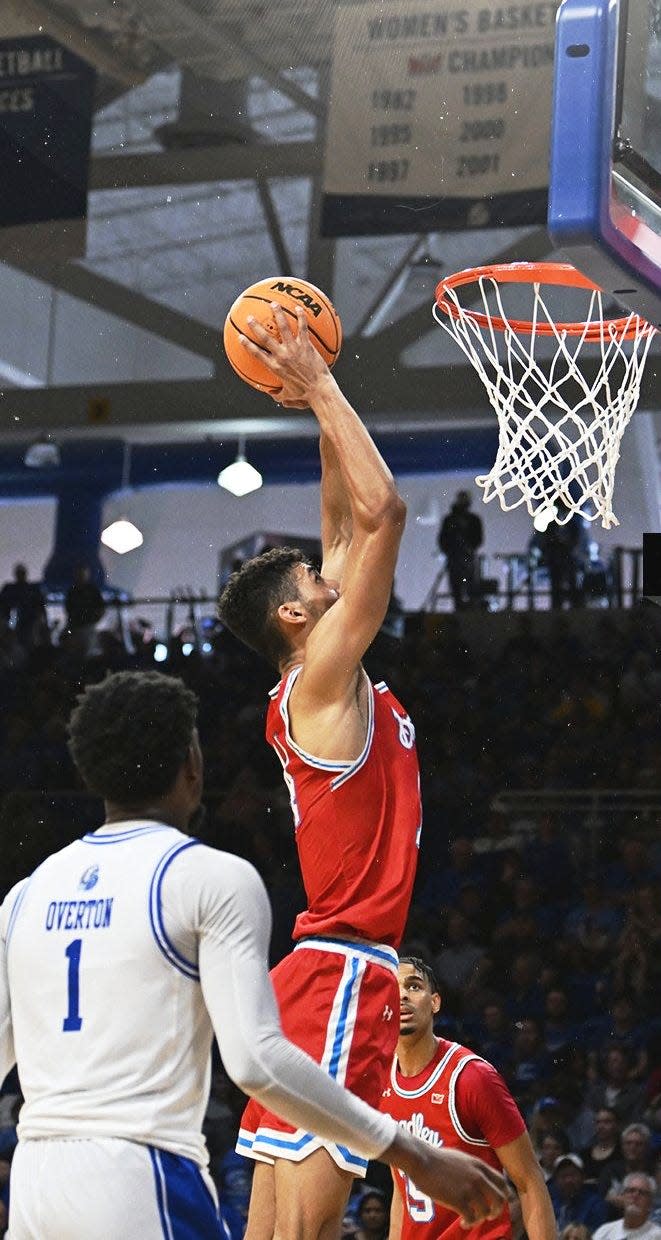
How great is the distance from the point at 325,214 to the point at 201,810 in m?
9.06

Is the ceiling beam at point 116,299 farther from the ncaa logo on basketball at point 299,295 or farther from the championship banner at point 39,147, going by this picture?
the ncaa logo on basketball at point 299,295

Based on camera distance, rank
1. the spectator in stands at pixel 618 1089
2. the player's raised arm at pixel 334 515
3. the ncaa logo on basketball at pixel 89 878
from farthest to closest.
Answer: the spectator in stands at pixel 618 1089, the player's raised arm at pixel 334 515, the ncaa logo on basketball at pixel 89 878

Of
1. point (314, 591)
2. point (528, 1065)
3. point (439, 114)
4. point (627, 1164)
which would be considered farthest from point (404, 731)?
point (439, 114)

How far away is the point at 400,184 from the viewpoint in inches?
428

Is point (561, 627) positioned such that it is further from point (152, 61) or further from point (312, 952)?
point (312, 952)

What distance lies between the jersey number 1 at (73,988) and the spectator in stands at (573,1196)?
19.1 feet

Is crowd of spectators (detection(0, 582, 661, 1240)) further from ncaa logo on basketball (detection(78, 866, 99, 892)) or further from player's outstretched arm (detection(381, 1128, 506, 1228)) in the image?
ncaa logo on basketball (detection(78, 866, 99, 892))

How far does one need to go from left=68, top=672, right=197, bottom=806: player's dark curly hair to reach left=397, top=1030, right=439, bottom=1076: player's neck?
10.4 ft

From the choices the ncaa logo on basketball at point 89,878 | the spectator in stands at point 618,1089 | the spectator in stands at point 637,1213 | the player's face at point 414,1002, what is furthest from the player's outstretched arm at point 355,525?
the spectator in stands at point 618,1089

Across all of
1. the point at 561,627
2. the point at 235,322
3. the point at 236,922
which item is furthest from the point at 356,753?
the point at 561,627

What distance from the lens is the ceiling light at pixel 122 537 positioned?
38.8 ft

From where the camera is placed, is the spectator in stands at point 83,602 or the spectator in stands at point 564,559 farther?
the spectator in stands at point 83,602

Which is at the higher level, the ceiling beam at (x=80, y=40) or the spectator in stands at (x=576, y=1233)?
the ceiling beam at (x=80, y=40)

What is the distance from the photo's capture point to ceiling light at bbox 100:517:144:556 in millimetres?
11836
